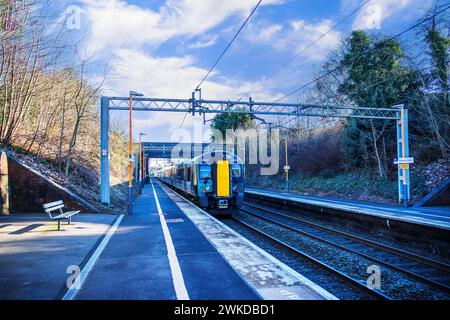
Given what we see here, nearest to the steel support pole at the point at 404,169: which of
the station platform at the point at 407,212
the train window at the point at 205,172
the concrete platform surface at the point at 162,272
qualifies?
the station platform at the point at 407,212

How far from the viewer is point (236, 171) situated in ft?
51.3

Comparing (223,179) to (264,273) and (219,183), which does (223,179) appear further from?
(264,273)

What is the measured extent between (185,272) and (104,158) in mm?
11517

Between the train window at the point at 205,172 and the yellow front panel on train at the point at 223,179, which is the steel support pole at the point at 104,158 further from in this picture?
the yellow front panel on train at the point at 223,179

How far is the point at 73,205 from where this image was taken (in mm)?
13555

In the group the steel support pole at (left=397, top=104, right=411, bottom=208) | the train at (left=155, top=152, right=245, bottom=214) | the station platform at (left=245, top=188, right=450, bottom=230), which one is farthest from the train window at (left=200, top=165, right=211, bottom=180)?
the steel support pole at (left=397, top=104, right=411, bottom=208)

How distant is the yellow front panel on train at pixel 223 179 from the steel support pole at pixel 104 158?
5.47m

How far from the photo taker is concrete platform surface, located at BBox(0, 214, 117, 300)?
16.2ft

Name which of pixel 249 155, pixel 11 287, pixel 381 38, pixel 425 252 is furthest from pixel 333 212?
pixel 249 155

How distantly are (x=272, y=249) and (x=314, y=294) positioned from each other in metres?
4.45

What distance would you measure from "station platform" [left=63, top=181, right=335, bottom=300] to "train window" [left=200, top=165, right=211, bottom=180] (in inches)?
242

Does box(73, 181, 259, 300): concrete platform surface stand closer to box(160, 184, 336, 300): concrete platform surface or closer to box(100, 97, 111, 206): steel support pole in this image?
box(160, 184, 336, 300): concrete platform surface

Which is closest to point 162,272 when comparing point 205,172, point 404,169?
point 205,172
